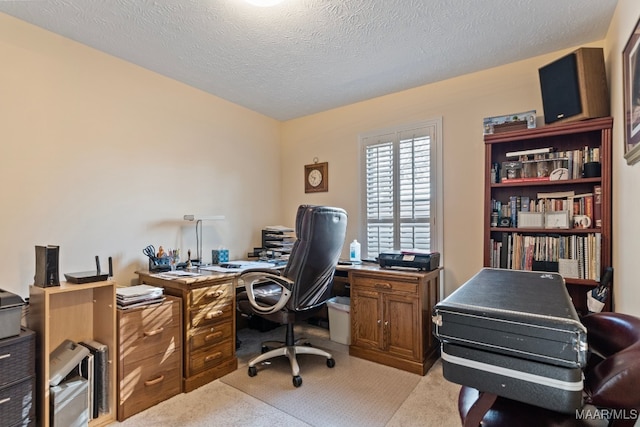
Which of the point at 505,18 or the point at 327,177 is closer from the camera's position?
the point at 505,18

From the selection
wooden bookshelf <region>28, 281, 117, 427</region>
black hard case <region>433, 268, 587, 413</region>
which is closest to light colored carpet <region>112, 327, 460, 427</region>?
wooden bookshelf <region>28, 281, 117, 427</region>

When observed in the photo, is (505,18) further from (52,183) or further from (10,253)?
(10,253)

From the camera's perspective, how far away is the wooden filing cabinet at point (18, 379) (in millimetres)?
1556

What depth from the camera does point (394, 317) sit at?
8.46 ft

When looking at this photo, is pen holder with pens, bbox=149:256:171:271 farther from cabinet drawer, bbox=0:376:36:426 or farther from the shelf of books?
the shelf of books

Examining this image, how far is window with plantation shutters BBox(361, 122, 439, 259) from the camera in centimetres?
301

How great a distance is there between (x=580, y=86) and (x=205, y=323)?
3028mm

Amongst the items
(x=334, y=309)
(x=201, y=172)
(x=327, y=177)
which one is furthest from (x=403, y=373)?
(x=201, y=172)

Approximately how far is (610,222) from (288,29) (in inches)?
94.8

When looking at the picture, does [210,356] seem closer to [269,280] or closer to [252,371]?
[252,371]

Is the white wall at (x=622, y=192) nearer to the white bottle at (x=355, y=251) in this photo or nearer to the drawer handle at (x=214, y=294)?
the white bottle at (x=355, y=251)

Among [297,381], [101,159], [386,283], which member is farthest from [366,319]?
[101,159]

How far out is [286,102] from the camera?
343 centimetres

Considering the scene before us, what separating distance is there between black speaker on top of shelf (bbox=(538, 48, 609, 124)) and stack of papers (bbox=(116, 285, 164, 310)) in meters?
2.98
